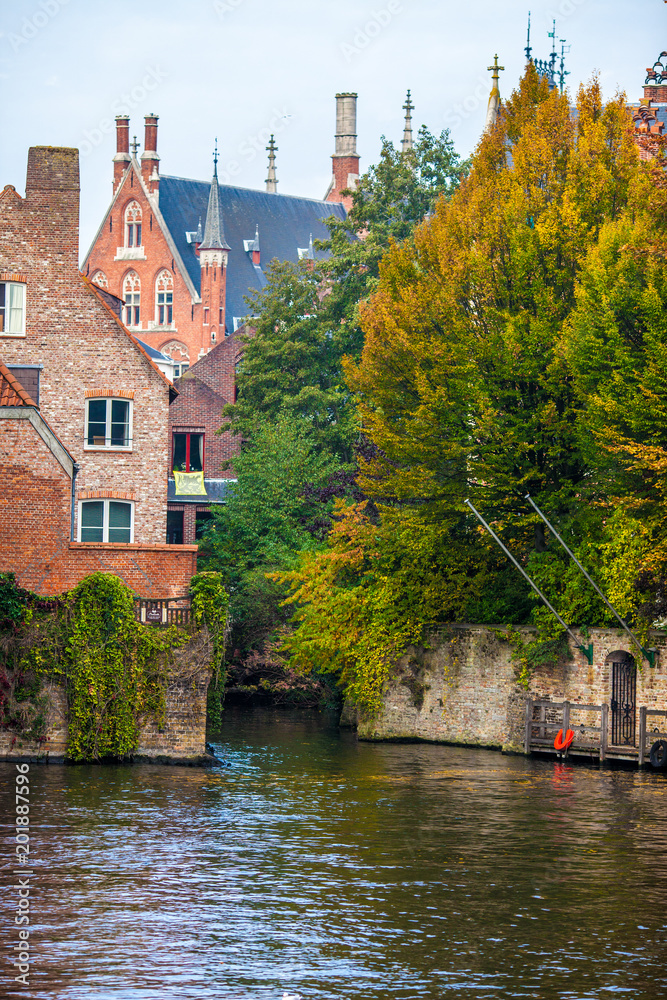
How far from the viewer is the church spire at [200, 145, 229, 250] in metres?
90.2

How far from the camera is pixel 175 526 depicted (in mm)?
58375

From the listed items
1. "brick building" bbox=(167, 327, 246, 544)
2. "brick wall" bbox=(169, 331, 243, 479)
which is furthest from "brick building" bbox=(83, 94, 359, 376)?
"brick wall" bbox=(169, 331, 243, 479)

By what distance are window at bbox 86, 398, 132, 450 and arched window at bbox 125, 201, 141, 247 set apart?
57.8 m

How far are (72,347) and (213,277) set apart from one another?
177ft

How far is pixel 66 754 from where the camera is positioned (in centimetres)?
2880

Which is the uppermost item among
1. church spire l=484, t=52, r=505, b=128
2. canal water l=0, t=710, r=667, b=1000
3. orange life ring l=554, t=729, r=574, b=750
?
church spire l=484, t=52, r=505, b=128

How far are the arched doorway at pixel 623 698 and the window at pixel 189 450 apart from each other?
100 feet

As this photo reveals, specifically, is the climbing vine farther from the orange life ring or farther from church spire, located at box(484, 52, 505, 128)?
church spire, located at box(484, 52, 505, 128)

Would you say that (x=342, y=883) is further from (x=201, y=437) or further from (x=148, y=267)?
(x=148, y=267)

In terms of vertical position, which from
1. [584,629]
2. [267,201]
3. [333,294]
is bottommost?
[584,629]

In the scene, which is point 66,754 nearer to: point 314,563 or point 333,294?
point 314,563

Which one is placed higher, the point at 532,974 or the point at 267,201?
the point at 267,201

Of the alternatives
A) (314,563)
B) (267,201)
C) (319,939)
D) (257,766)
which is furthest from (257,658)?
(267,201)

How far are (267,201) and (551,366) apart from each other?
67.8 meters
